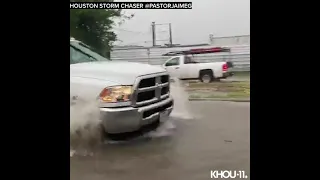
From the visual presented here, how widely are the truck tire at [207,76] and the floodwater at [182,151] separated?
250mm

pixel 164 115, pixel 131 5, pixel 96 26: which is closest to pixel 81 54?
pixel 96 26

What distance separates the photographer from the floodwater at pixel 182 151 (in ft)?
13.0

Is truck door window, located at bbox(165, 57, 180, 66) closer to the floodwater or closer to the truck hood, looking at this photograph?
the truck hood

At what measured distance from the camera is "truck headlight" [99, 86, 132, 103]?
384 centimetres

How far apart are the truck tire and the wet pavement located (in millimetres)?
251

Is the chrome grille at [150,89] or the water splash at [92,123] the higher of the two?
the chrome grille at [150,89]

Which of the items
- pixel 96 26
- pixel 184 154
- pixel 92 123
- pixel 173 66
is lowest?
pixel 184 154

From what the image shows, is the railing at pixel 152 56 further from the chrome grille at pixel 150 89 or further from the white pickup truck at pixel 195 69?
the chrome grille at pixel 150 89

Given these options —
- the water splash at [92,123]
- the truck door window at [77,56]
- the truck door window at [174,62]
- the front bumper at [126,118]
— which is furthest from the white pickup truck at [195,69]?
the truck door window at [77,56]

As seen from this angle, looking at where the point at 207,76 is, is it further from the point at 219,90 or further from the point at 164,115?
the point at 164,115

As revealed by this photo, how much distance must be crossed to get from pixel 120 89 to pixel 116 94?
67 millimetres

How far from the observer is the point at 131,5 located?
13.0 ft
